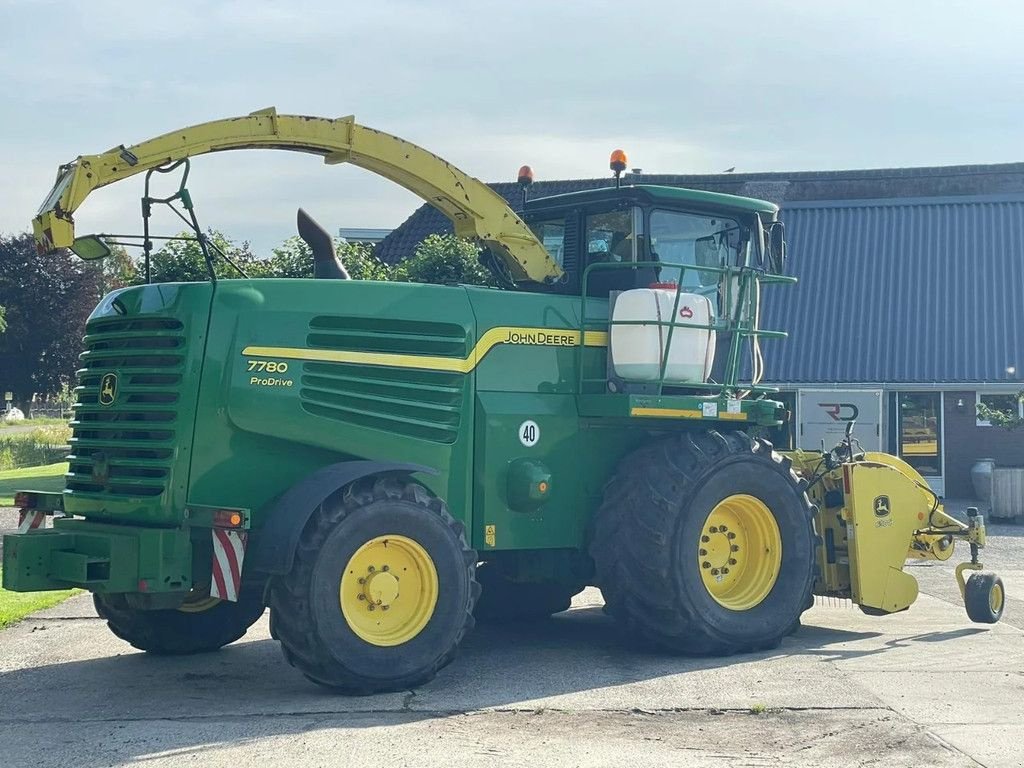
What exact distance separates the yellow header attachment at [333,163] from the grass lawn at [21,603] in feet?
12.9

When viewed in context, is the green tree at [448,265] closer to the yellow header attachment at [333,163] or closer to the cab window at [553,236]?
the cab window at [553,236]

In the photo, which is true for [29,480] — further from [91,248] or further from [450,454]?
[450,454]

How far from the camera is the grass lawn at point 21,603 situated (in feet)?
35.5

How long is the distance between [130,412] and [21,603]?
15.0ft

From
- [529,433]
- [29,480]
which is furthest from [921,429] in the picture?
[529,433]

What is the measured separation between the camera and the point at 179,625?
363 inches

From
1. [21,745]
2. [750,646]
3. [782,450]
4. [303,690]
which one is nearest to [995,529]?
[782,450]

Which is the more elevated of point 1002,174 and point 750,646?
point 1002,174

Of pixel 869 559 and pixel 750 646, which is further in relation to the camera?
pixel 869 559

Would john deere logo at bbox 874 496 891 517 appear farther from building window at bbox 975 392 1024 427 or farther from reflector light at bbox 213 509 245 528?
building window at bbox 975 392 1024 427

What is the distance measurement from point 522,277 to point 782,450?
2837 millimetres

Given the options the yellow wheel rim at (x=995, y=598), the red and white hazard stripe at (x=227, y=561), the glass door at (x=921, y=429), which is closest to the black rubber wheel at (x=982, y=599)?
the yellow wheel rim at (x=995, y=598)

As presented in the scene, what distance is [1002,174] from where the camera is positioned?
30188 mm

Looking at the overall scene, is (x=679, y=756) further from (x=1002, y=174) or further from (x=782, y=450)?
(x=1002, y=174)
